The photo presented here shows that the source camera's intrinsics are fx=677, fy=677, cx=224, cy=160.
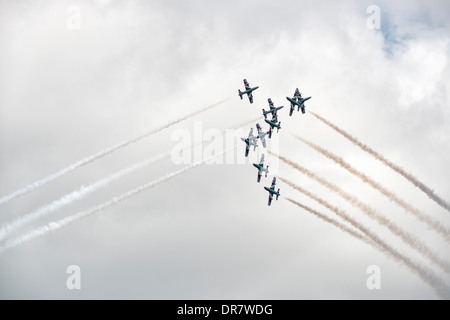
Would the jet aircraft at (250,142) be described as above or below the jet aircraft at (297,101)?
below

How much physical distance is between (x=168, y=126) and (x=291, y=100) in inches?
938

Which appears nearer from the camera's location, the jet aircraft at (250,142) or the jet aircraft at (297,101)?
the jet aircraft at (297,101)

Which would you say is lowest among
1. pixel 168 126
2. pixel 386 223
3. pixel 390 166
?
pixel 386 223

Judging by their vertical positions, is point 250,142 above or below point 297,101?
below

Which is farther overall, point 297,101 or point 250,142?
point 250,142

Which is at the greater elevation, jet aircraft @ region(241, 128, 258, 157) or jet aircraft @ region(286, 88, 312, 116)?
jet aircraft @ region(286, 88, 312, 116)

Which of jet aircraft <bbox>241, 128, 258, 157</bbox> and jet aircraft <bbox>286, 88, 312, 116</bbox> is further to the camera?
jet aircraft <bbox>241, 128, 258, 157</bbox>

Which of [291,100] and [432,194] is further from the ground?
[291,100]
